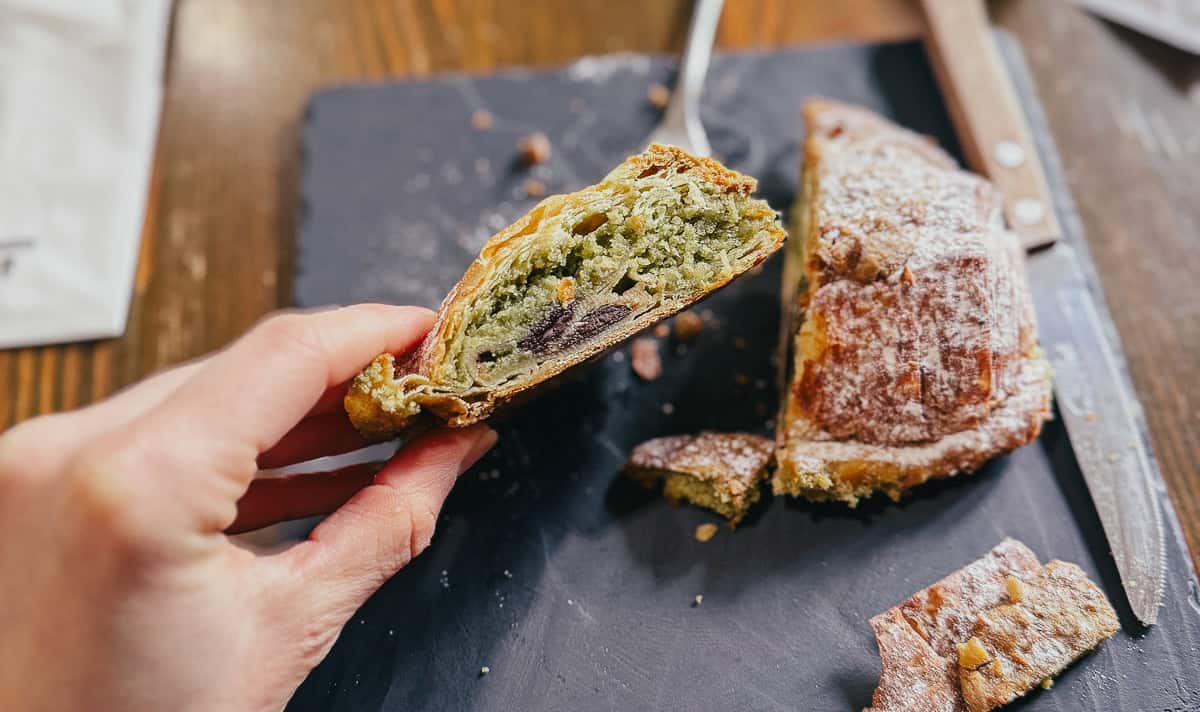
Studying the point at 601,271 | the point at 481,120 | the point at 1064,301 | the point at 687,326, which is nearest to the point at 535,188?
the point at 481,120

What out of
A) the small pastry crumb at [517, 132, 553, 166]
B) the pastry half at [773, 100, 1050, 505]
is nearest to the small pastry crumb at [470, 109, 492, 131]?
the small pastry crumb at [517, 132, 553, 166]

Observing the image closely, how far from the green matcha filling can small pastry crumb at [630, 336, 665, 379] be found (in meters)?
0.63

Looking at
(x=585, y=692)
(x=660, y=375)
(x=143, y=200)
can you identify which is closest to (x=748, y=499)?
(x=660, y=375)

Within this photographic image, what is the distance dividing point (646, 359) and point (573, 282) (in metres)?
0.80

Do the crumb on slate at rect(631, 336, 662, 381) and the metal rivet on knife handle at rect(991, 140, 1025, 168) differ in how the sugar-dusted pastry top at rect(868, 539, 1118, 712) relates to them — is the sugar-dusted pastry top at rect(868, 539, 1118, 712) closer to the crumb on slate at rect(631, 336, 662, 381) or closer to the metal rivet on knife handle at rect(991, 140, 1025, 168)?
the crumb on slate at rect(631, 336, 662, 381)

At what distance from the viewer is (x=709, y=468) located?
2.69 meters

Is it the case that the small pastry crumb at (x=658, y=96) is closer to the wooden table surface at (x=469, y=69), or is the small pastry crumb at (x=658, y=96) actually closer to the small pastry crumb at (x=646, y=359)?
the wooden table surface at (x=469, y=69)

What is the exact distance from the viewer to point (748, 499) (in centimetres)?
274

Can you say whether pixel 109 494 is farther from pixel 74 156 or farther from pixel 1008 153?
pixel 1008 153

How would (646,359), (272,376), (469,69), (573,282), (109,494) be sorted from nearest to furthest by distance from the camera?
(109,494) → (272,376) → (573,282) → (646,359) → (469,69)

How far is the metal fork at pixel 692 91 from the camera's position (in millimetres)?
3426

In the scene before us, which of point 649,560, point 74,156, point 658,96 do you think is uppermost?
point 658,96

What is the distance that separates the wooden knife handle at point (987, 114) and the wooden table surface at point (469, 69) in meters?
0.26

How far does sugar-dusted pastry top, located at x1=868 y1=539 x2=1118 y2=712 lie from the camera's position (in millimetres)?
2375
